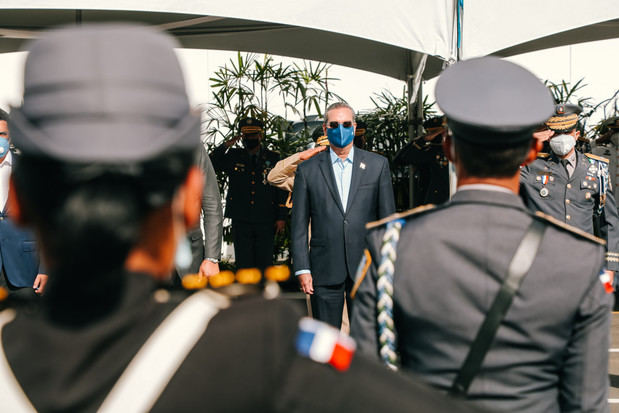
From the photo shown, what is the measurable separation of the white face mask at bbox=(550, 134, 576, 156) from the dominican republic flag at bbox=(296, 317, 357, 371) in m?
4.60

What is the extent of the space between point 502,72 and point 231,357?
1129 millimetres

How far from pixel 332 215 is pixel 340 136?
0.57m

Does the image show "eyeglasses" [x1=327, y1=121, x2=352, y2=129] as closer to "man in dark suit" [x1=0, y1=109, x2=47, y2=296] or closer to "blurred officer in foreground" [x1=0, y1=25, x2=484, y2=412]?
"man in dark suit" [x1=0, y1=109, x2=47, y2=296]

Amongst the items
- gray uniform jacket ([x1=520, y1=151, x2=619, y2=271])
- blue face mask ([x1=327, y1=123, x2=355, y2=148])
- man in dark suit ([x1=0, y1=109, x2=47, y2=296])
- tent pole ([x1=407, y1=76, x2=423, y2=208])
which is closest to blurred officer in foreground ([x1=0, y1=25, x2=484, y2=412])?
blue face mask ([x1=327, y1=123, x2=355, y2=148])

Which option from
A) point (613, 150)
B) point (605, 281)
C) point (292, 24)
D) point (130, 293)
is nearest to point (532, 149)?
point (605, 281)

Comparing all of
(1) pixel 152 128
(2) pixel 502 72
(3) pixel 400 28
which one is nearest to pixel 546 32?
(3) pixel 400 28

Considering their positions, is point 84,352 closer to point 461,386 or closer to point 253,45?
point 461,386

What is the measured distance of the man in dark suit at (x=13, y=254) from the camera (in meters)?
4.50

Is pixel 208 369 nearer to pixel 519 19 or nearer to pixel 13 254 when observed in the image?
pixel 519 19

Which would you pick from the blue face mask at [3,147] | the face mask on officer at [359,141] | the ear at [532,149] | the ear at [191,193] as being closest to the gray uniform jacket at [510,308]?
the ear at [532,149]

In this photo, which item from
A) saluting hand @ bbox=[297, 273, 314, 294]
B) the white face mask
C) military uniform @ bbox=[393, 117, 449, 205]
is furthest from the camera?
military uniform @ bbox=[393, 117, 449, 205]

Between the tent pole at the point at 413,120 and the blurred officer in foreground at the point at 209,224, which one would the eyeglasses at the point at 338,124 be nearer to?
the blurred officer in foreground at the point at 209,224

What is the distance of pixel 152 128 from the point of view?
725 mm

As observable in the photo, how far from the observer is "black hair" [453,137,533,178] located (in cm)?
154
